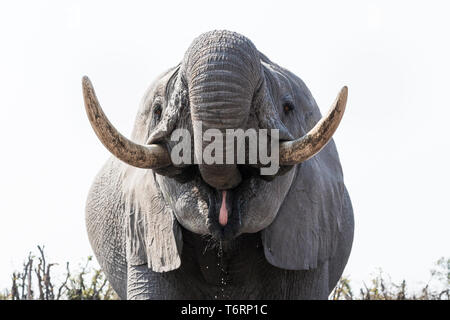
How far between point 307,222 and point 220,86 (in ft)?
4.18

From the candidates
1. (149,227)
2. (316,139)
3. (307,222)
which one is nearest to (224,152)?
(316,139)

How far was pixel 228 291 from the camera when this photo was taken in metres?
5.71

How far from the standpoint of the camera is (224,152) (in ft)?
15.5

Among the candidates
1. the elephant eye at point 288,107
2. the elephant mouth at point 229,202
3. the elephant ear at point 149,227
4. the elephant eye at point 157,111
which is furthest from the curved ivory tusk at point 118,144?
the elephant eye at point 288,107

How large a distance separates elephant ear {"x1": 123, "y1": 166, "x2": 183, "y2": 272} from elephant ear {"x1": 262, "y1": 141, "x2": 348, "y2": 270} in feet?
1.48

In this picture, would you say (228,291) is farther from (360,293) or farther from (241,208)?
(360,293)

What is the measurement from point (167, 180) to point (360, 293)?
3702mm

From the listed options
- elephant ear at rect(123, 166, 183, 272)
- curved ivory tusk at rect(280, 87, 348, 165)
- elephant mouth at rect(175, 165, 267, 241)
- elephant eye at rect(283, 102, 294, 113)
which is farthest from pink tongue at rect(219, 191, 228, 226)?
elephant eye at rect(283, 102, 294, 113)

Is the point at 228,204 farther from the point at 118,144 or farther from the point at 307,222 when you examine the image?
the point at 307,222

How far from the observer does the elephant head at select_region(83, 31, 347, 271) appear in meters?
4.74

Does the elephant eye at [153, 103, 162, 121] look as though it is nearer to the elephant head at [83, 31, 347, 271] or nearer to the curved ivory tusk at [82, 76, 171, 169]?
the elephant head at [83, 31, 347, 271]

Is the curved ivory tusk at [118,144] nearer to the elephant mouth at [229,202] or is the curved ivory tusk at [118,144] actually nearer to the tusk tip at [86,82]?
the tusk tip at [86,82]

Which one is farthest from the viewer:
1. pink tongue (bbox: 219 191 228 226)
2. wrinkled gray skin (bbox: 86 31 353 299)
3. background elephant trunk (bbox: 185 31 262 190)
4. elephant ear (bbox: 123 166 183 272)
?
elephant ear (bbox: 123 166 183 272)
